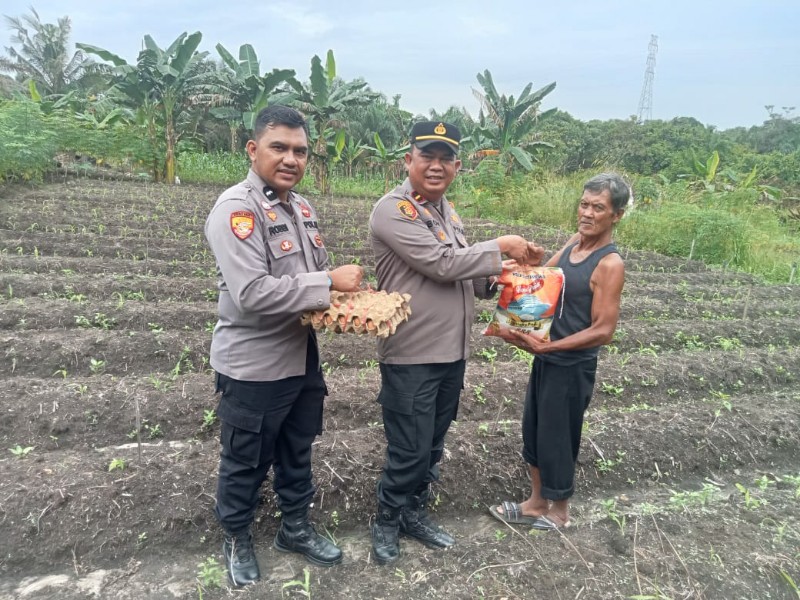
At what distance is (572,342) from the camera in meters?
2.52

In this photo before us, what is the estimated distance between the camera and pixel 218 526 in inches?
109

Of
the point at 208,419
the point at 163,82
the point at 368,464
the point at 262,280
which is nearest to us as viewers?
the point at 262,280

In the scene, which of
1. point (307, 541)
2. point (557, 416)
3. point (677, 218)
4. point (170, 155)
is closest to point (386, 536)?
point (307, 541)

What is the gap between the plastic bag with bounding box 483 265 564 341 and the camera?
2.41 metres

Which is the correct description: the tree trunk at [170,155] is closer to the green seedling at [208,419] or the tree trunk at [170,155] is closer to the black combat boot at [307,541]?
the green seedling at [208,419]

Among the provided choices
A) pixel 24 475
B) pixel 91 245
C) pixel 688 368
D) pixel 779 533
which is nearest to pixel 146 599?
pixel 24 475

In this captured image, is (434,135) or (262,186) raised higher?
(434,135)

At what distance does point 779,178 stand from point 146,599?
25.1 meters

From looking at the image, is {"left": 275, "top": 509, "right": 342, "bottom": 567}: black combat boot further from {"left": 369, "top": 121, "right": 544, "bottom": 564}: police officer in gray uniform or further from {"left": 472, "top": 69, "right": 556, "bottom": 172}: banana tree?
{"left": 472, "top": 69, "right": 556, "bottom": 172}: banana tree

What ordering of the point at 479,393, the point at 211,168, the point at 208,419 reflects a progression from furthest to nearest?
the point at 211,168 → the point at 479,393 → the point at 208,419

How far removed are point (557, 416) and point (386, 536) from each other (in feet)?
3.33

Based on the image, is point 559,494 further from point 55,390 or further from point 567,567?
point 55,390

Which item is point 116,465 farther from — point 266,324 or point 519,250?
point 519,250

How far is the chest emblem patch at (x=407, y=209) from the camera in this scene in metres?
2.26
